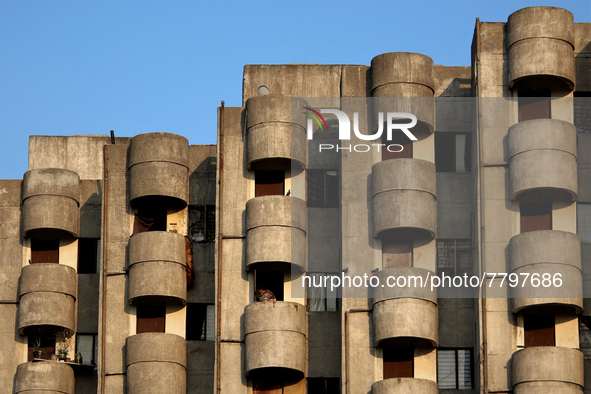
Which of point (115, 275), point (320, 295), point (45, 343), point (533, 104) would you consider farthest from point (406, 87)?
point (45, 343)

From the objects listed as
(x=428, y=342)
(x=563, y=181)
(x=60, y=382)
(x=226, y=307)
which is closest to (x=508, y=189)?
(x=563, y=181)

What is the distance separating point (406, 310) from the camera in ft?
166

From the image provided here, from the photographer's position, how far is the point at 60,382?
55344 mm

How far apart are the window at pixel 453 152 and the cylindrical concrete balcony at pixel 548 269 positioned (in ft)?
17.7

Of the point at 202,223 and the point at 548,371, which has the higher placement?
the point at 202,223

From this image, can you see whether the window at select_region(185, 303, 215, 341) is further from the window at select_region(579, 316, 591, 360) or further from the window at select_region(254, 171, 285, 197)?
the window at select_region(579, 316, 591, 360)

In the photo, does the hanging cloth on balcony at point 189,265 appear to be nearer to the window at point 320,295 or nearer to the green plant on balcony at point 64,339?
the window at point 320,295

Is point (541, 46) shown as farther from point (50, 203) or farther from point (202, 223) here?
point (50, 203)

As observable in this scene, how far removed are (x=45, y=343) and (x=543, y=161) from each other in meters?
22.3

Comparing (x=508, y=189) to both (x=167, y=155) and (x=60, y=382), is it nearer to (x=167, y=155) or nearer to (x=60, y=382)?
(x=167, y=155)

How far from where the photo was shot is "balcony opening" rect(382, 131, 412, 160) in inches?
2135

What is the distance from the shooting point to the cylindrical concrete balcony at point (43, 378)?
181 ft

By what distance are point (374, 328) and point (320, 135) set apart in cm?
906

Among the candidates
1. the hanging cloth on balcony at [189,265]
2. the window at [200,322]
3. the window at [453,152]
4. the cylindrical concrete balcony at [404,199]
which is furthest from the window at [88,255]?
the window at [453,152]
